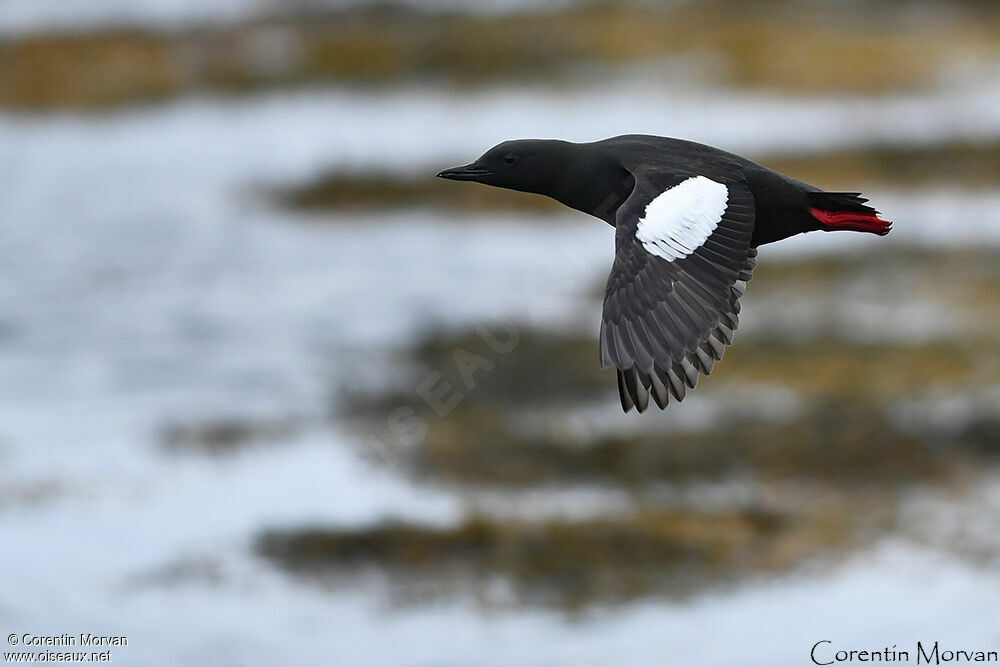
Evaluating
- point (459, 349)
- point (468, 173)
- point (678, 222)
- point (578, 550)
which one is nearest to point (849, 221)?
point (678, 222)

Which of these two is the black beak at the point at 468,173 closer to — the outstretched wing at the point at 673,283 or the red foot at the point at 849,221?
the outstretched wing at the point at 673,283

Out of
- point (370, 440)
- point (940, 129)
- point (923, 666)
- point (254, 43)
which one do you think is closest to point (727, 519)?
point (923, 666)

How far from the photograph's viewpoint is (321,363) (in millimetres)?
18141

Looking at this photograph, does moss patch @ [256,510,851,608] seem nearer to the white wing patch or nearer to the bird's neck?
the bird's neck

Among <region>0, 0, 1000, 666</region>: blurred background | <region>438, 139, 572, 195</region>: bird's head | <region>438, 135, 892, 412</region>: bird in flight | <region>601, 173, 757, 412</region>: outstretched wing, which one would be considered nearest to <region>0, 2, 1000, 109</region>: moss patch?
<region>0, 0, 1000, 666</region>: blurred background

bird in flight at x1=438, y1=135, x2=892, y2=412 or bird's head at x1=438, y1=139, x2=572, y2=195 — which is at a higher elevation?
bird's head at x1=438, y1=139, x2=572, y2=195

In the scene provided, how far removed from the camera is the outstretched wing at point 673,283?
5.69 m

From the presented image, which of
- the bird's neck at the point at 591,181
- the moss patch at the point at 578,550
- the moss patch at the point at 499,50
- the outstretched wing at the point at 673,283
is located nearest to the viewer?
the outstretched wing at the point at 673,283

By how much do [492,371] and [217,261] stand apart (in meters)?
5.95

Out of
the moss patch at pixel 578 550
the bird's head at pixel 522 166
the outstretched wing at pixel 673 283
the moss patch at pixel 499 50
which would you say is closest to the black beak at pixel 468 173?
the bird's head at pixel 522 166

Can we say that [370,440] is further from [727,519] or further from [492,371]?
[727,519]

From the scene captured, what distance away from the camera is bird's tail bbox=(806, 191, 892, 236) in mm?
6082

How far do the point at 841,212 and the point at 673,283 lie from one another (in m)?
0.74

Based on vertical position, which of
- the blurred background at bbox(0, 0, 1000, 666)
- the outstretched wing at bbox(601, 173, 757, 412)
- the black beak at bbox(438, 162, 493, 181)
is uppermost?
the blurred background at bbox(0, 0, 1000, 666)
